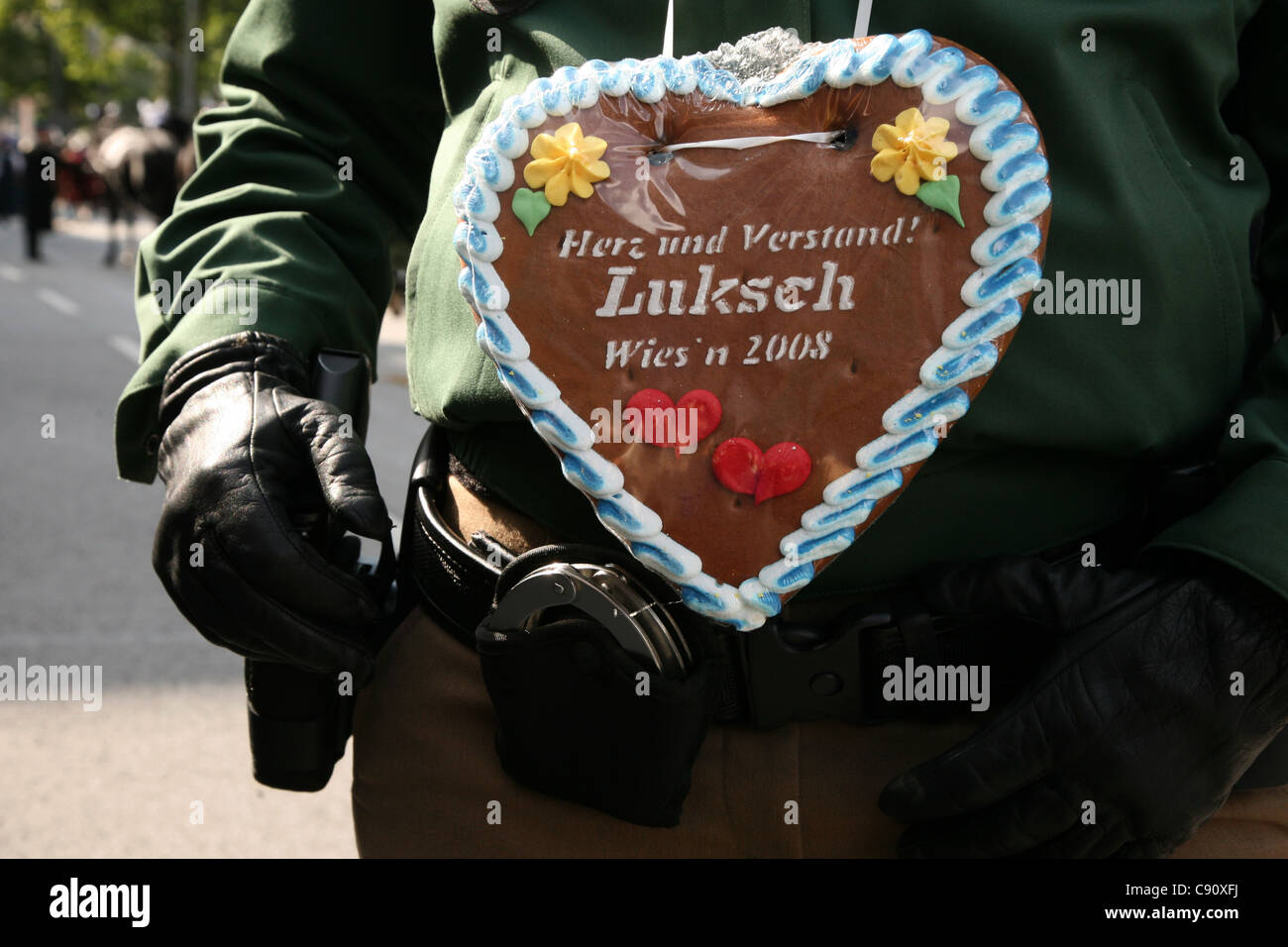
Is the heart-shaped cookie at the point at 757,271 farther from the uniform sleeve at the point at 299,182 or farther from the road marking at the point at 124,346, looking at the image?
the road marking at the point at 124,346

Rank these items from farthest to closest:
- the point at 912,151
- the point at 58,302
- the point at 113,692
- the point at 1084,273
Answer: the point at 58,302, the point at 113,692, the point at 1084,273, the point at 912,151

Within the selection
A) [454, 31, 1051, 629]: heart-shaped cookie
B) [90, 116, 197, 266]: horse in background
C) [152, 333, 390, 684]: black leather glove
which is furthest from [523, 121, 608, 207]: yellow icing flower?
[90, 116, 197, 266]: horse in background

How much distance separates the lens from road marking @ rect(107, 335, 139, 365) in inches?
388

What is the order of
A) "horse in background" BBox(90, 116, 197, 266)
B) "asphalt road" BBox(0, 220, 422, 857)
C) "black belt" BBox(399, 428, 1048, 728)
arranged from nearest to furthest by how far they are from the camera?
"black belt" BBox(399, 428, 1048, 728)
"asphalt road" BBox(0, 220, 422, 857)
"horse in background" BBox(90, 116, 197, 266)

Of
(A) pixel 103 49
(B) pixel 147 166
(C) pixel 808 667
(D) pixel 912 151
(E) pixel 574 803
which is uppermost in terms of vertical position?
(A) pixel 103 49

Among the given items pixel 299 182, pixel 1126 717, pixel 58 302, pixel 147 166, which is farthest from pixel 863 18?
pixel 147 166

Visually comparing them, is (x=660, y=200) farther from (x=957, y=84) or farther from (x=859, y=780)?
(x=859, y=780)

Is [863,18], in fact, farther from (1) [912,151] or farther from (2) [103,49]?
(2) [103,49]

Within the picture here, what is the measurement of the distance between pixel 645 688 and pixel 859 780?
9.8 inches

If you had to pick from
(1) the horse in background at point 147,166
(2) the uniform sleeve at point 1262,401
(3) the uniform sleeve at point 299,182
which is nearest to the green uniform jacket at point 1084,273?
(2) the uniform sleeve at point 1262,401

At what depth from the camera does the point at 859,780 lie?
1173 mm

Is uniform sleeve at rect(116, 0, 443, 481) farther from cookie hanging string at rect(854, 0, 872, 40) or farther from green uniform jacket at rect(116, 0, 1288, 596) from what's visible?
cookie hanging string at rect(854, 0, 872, 40)

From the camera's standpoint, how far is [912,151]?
972mm

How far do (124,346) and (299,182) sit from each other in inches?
380
